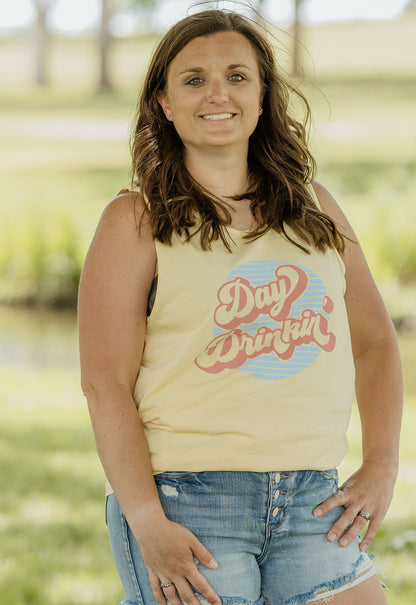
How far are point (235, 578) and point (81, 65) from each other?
1619 centimetres

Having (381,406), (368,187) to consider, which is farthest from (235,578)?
(368,187)

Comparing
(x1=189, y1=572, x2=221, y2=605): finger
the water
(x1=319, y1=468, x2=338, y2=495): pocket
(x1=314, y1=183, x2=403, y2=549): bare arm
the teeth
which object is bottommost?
the water

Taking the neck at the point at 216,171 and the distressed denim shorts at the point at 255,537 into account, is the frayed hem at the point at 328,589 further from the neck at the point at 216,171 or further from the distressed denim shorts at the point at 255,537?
the neck at the point at 216,171

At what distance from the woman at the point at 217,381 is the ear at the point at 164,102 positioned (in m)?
0.06

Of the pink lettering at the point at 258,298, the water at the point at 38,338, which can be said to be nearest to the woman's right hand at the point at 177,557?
the pink lettering at the point at 258,298

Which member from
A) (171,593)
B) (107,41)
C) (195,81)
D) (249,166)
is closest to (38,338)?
(249,166)

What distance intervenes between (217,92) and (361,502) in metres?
0.83

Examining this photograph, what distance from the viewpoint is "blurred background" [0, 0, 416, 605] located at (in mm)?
3176

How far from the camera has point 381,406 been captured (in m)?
1.87

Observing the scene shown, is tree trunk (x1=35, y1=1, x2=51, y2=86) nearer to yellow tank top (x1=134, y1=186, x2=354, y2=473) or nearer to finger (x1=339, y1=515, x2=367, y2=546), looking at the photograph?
yellow tank top (x1=134, y1=186, x2=354, y2=473)

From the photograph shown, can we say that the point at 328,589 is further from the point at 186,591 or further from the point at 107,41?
the point at 107,41

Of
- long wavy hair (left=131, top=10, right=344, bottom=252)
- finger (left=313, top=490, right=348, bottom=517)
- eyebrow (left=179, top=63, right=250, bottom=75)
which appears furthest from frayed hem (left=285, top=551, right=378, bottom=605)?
eyebrow (left=179, top=63, right=250, bottom=75)

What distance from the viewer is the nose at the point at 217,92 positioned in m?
1.72

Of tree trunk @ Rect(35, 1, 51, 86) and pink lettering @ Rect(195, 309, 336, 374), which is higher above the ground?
tree trunk @ Rect(35, 1, 51, 86)
